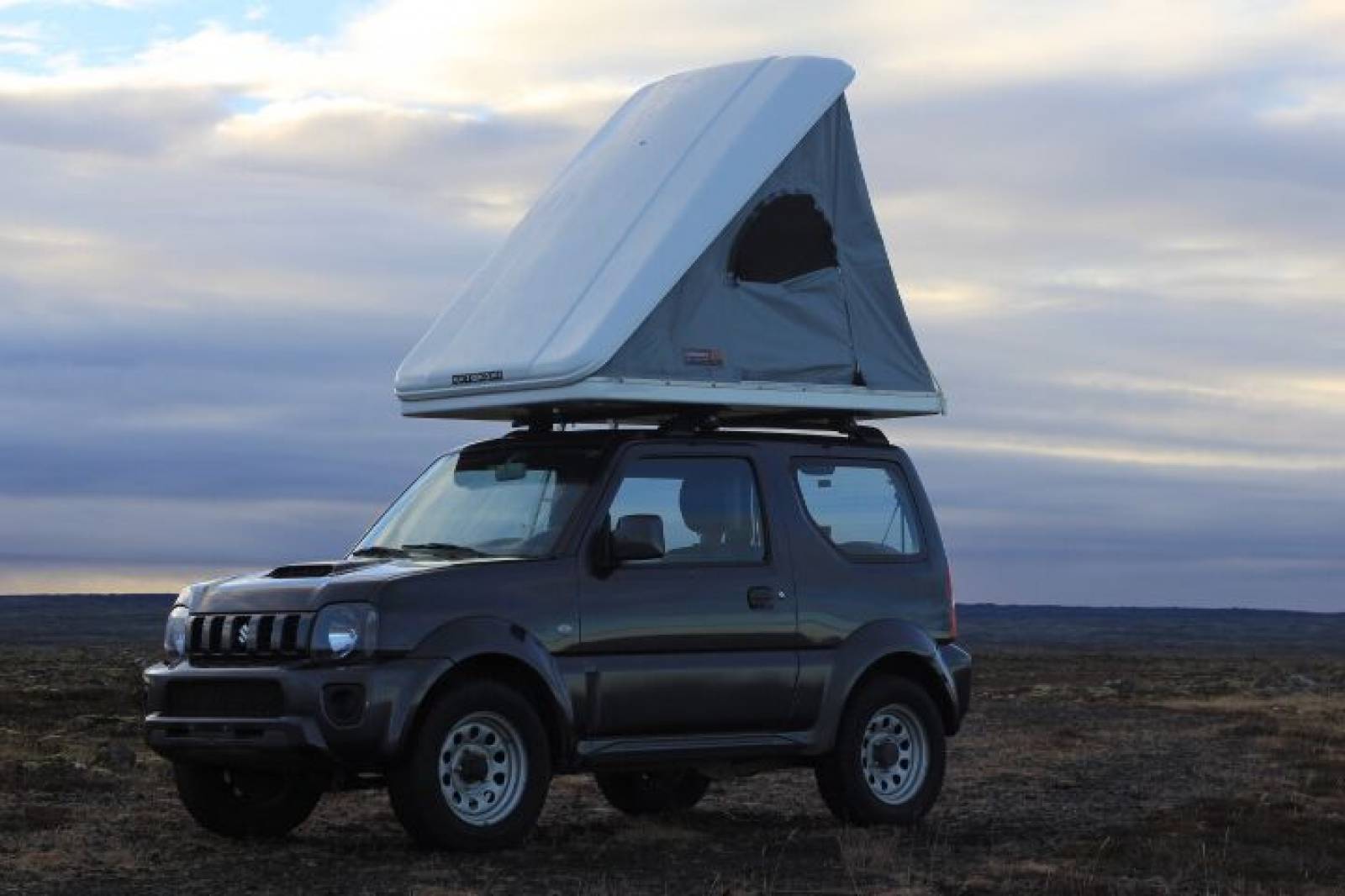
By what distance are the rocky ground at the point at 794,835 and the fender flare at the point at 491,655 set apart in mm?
681

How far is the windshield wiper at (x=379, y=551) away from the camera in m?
12.4

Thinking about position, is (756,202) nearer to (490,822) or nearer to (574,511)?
(574,511)

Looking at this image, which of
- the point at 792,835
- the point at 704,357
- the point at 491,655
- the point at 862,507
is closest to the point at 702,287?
the point at 704,357

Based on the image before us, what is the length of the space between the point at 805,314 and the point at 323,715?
389cm

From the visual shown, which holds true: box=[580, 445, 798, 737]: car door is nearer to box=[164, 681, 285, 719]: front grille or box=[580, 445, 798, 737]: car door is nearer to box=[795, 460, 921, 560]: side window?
box=[795, 460, 921, 560]: side window

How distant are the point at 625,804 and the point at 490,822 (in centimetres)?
301

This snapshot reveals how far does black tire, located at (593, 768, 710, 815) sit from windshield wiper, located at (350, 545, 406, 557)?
245cm

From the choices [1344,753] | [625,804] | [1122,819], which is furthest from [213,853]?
[1344,753]

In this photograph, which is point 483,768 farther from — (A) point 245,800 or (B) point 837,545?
(B) point 837,545

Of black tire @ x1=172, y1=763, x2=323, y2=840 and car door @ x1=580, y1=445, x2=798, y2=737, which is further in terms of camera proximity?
black tire @ x1=172, y1=763, x2=323, y2=840

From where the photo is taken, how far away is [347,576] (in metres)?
11.3

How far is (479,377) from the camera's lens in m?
12.6

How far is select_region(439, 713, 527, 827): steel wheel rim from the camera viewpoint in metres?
11.3

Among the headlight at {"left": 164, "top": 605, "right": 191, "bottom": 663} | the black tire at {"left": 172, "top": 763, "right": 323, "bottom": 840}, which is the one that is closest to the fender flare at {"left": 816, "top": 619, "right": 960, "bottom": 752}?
the black tire at {"left": 172, "top": 763, "right": 323, "bottom": 840}
